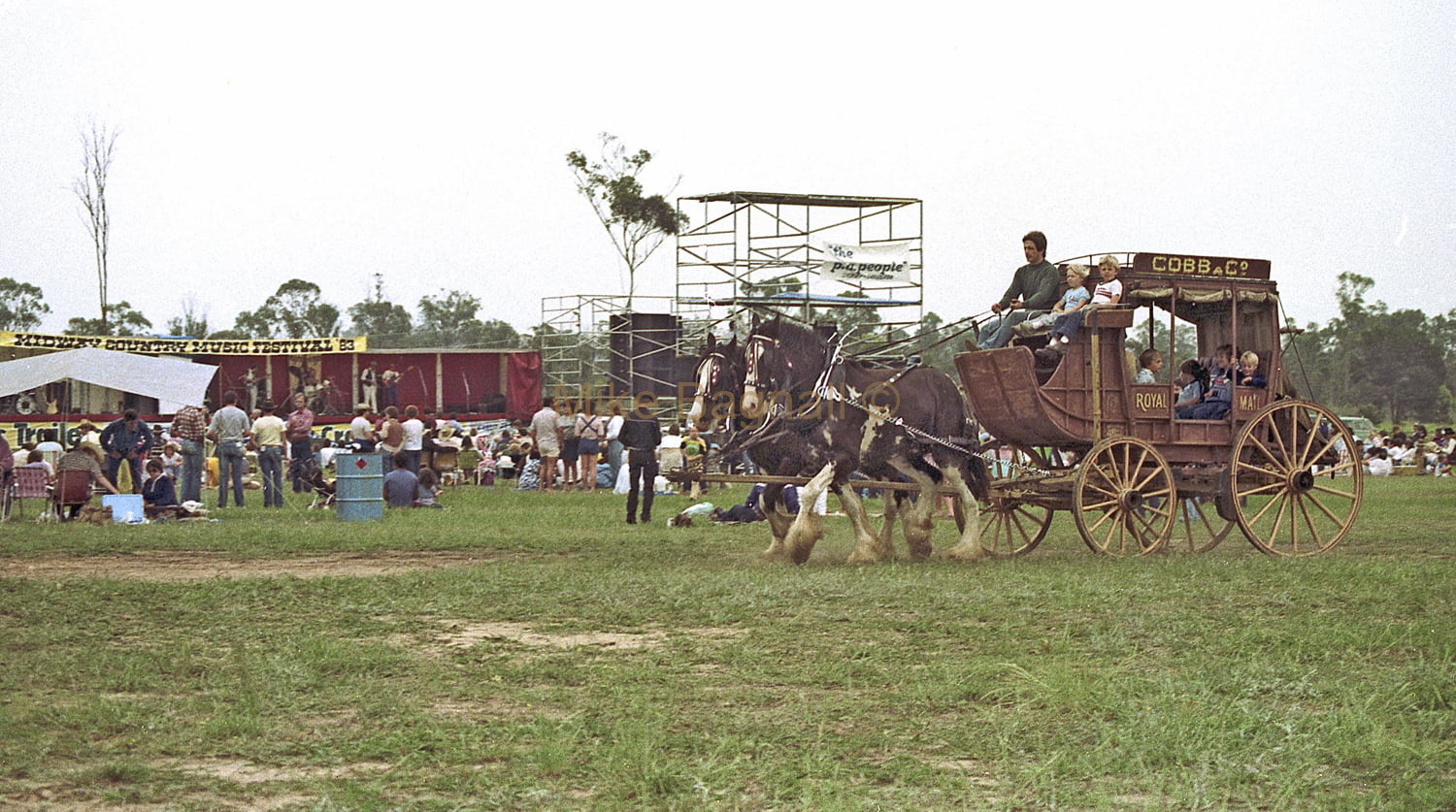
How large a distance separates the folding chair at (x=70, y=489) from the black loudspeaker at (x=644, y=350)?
15443 mm

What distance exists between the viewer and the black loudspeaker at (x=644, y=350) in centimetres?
3312

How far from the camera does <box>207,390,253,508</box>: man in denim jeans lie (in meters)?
20.7

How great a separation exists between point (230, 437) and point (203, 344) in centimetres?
1723

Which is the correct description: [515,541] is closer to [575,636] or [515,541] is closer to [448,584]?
[448,584]

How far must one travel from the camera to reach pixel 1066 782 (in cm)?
521

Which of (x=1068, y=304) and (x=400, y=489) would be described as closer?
(x=1068, y=304)

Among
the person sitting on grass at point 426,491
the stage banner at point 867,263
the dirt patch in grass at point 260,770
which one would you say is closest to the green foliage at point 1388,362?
the stage banner at point 867,263

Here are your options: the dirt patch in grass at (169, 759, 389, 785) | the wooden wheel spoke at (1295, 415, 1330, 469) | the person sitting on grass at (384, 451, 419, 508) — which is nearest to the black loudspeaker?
the person sitting on grass at (384, 451, 419, 508)

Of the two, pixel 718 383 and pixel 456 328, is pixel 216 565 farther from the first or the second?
pixel 456 328

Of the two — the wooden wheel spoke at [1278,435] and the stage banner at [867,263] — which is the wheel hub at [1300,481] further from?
the stage banner at [867,263]

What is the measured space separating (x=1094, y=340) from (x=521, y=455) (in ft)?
57.1

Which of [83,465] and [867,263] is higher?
[867,263]

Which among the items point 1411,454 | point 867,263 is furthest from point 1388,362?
point 867,263

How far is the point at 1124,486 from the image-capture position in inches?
502
